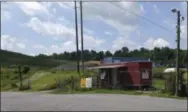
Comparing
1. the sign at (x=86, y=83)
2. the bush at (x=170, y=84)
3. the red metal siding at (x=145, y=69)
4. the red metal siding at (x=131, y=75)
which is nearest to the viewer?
the bush at (x=170, y=84)

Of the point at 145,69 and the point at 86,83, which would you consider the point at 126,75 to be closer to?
the point at 145,69

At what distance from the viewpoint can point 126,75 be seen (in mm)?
43031

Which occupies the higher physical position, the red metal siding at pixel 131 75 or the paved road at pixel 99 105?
the red metal siding at pixel 131 75

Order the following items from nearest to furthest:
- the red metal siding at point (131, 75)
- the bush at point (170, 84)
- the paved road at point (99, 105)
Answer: the paved road at point (99, 105) < the bush at point (170, 84) < the red metal siding at point (131, 75)

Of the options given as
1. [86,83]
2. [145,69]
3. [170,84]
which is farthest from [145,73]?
[170,84]

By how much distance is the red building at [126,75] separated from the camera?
135 ft

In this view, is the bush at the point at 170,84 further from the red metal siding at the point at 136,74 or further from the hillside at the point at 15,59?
the hillside at the point at 15,59

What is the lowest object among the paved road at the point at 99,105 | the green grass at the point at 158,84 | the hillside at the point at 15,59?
the green grass at the point at 158,84

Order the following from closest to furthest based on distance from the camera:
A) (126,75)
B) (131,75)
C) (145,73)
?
(145,73), (131,75), (126,75)

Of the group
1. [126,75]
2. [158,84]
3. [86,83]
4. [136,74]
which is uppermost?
[136,74]

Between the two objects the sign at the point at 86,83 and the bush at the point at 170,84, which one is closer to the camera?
the bush at the point at 170,84

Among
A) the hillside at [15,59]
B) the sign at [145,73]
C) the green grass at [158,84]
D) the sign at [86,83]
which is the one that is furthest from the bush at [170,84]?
the hillside at [15,59]

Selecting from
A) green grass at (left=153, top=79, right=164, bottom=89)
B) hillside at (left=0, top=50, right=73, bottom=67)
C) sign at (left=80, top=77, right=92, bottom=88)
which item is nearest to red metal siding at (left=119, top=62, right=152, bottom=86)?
green grass at (left=153, top=79, right=164, bottom=89)

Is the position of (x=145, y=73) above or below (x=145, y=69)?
below
